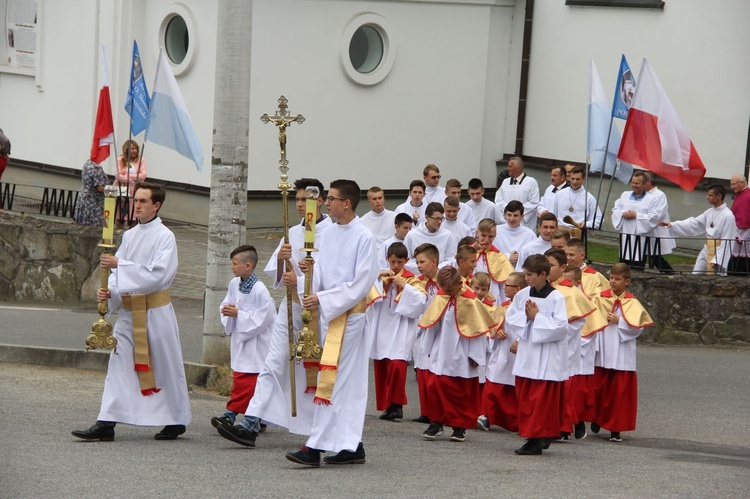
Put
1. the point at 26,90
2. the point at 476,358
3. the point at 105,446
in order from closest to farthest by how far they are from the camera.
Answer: the point at 105,446
the point at 476,358
the point at 26,90

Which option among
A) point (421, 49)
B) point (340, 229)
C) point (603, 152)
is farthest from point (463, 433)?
point (421, 49)

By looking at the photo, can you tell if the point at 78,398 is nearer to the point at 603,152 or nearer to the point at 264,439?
the point at 264,439

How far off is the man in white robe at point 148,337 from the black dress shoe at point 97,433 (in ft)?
0.06

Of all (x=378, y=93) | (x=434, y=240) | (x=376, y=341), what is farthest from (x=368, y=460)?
(x=378, y=93)

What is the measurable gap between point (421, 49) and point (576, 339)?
1289 centimetres

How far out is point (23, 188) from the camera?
23.8m

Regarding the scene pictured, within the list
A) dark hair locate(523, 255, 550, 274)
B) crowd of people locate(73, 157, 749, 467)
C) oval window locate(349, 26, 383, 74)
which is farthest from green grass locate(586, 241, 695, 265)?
dark hair locate(523, 255, 550, 274)

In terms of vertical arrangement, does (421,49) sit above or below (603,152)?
above

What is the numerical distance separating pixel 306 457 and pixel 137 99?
8482mm

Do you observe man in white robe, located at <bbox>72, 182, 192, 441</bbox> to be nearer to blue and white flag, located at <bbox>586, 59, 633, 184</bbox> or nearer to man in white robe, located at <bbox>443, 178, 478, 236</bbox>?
man in white robe, located at <bbox>443, 178, 478, 236</bbox>

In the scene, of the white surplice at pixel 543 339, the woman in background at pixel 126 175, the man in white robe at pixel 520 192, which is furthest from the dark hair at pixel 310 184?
the man in white robe at pixel 520 192

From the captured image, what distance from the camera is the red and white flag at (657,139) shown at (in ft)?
49.5

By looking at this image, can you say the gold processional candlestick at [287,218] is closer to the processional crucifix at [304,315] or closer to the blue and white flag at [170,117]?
the processional crucifix at [304,315]

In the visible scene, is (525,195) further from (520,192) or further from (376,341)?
(376,341)
